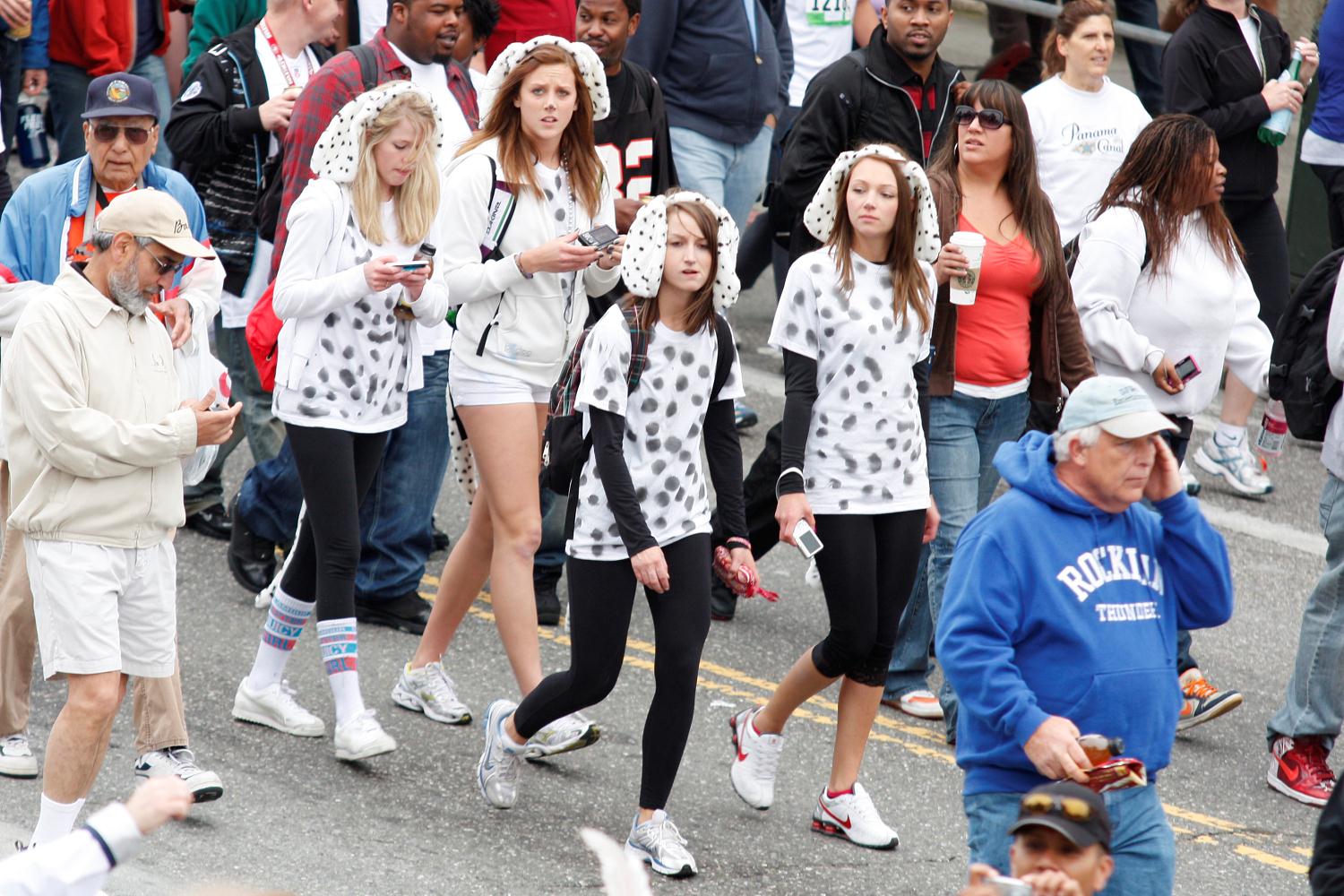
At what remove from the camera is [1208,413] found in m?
11.2

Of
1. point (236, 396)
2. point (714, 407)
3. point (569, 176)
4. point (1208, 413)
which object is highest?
point (569, 176)

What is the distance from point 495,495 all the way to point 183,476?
1.10m

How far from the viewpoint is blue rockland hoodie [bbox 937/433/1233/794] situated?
172 inches

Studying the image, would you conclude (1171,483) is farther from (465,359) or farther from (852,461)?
(465,359)

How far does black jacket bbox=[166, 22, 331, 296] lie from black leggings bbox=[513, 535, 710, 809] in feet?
9.45

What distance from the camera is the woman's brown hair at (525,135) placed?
653cm

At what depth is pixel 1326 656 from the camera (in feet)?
22.1

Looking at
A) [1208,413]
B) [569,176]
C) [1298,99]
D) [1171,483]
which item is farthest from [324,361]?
[1208,413]

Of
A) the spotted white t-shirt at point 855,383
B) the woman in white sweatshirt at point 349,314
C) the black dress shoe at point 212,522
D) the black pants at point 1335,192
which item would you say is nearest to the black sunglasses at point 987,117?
the spotted white t-shirt at point 855,383

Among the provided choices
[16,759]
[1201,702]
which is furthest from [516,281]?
[1201,702]

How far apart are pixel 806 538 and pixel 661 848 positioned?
1028 millimetres

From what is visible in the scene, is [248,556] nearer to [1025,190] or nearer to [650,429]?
[650,429]

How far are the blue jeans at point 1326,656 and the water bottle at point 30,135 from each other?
5929 mm

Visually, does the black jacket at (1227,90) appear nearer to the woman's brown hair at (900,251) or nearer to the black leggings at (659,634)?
the woman's brown hair at (900,251)
